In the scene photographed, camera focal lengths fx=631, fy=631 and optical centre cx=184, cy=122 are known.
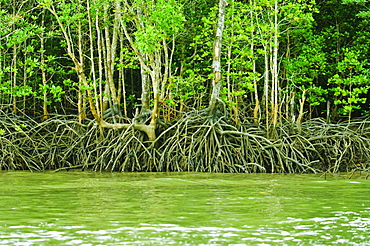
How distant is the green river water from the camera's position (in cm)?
562

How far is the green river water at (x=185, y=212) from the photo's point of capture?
562 cm

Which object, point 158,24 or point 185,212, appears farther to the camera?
point 158,24

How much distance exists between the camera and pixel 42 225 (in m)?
6.18

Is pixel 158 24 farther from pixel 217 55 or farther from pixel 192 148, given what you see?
pixel 192 148

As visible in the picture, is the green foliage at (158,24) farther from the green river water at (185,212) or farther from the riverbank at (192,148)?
the green river water at (185,212)

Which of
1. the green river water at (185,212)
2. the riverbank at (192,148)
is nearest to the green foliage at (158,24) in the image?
the riverbank at (192,148)

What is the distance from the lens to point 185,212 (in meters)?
7.00

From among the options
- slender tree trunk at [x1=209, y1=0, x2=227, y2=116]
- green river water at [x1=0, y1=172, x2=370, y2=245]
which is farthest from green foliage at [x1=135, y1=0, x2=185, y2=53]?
green river water at [x1=0, y1=172, x2=370, y2=245]

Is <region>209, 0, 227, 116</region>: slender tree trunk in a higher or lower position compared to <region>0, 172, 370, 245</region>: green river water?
higher

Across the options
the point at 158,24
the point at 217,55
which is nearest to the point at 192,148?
the point at 217,55

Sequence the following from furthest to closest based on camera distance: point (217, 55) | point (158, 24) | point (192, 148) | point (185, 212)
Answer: point (217, 55) < point (192, 148) < point (158, 24) < point (185, 212)

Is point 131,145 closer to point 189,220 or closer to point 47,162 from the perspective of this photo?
point 47,162

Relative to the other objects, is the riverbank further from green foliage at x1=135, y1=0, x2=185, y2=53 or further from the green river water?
green foliage at x1=135, y1=0, x2=185, y2=53

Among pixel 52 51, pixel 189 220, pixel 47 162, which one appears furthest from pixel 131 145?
pixel 189 220
